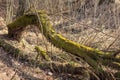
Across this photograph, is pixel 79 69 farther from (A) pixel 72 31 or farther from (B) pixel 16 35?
(A) pixel 72 31

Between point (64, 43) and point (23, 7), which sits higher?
point (23, 7)

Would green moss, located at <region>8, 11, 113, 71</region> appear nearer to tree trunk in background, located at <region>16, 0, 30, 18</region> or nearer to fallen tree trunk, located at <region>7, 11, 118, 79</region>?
fallen tree trunk, located at <region>7, 11, 118, 79</region>

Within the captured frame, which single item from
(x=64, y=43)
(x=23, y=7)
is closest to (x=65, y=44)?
(x=64, y=43)

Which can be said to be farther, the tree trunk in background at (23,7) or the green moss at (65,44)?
the tree trunk in background at (23,7)

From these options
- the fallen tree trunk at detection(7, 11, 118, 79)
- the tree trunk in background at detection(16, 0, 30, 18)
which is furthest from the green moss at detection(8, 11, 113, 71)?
the tree trunk in background at detection(16, 0, 30, 18)

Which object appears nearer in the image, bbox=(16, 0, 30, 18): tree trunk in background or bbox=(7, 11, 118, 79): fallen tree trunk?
bbox=(7, 11, 118, 79): fallen tree trunk

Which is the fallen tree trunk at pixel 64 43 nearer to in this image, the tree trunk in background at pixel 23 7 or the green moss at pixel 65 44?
the green moss at pixel 65 44

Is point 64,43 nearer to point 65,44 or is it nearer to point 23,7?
point 65,44

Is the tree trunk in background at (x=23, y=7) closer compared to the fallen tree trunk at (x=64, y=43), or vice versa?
the fallen tree trunk at (x=64, y=43)

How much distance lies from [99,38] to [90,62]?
1.59 m

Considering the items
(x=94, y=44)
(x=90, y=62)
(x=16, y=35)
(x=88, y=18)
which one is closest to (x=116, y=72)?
(x=90, y=62)

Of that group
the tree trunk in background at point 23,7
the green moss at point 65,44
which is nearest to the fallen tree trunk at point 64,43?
the green moss at point 65,44

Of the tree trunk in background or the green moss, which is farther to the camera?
the tree trunk in background

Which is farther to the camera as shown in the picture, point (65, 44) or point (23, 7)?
point (23, 7)
